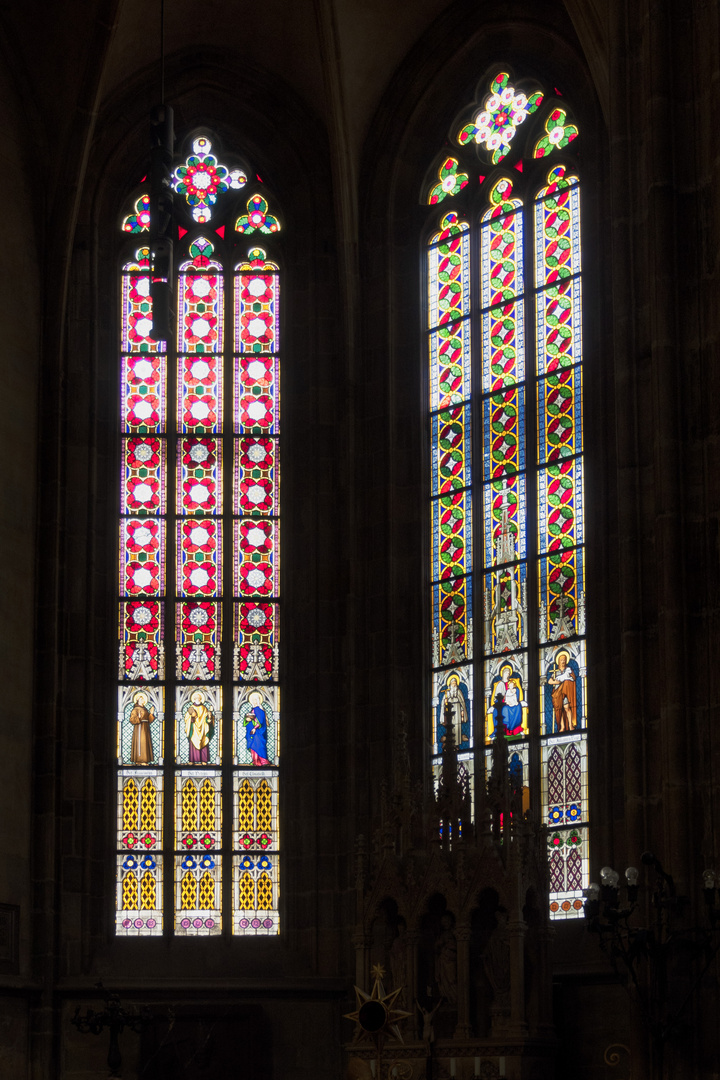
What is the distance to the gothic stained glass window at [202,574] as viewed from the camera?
20.0 m

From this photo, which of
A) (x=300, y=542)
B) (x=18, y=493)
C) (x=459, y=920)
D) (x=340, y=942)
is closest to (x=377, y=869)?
(x=459, y=920)

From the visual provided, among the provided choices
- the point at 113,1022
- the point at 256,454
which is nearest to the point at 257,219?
the point at 256,454

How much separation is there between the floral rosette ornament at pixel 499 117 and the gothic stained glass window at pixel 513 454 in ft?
0.05

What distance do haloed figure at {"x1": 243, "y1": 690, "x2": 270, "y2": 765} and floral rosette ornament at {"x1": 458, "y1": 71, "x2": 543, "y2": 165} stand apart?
20.6ft

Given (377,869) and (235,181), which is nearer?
(377,869)

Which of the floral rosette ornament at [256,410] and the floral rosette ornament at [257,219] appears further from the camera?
the floral rosette ornament at [257,219]

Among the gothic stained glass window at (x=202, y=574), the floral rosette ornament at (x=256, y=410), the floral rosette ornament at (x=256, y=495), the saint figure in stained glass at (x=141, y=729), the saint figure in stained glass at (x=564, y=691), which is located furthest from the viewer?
the floral rosette ornament at (x=256, y=410)

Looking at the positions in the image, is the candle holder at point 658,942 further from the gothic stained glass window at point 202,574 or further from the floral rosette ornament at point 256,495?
the floral rosette ornament at point 256,495

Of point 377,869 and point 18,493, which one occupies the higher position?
point 18,493

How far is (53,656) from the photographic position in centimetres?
2014

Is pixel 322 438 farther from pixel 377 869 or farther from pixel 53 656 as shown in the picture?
pixel 377 869

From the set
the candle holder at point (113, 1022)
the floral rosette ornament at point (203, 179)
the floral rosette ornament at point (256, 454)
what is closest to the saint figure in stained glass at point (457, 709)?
the floral rosette ornament at point (256, 454)

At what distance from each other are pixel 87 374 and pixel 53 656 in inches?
123

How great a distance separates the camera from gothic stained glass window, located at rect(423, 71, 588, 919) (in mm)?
18703
